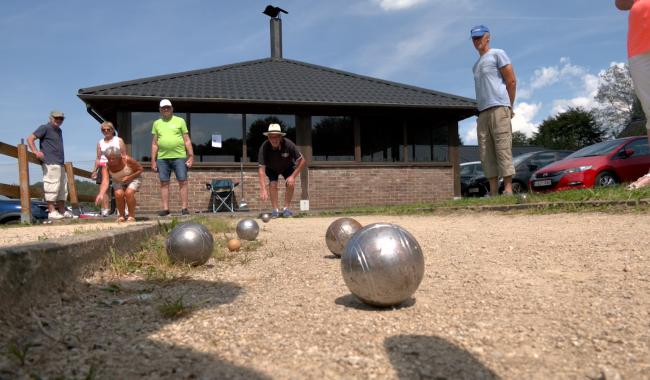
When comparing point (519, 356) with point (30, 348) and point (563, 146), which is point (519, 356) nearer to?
point (30, 348)

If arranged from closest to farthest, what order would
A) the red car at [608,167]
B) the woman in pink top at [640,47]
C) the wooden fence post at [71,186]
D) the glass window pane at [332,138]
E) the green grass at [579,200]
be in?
the woman in pink top at [640,47] → the green grass at [579,200] → the red car at [608,167] → the wooden fence post at [71,186] → the glass window pane at [332,138]

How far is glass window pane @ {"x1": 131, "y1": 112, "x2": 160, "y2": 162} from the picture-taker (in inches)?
538

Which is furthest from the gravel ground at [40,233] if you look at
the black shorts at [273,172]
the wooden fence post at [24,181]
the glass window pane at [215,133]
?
the glass window pane at [215,133]

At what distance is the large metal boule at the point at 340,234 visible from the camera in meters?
4.08

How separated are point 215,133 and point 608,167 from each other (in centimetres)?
996

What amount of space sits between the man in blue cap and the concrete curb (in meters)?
5.79

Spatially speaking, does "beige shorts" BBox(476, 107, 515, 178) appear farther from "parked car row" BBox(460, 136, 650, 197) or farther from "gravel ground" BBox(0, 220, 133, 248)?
"gravel ground" BBox(0, 220, 133, 248)

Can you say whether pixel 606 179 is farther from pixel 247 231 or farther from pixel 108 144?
pixel 108 144

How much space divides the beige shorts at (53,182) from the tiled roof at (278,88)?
4185 mm

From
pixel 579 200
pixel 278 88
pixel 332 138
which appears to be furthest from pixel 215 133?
pixel 579 200

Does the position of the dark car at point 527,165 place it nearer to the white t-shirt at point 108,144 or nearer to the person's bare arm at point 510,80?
the person's bare arm at point 510,80

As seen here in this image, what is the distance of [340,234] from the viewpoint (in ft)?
13.5

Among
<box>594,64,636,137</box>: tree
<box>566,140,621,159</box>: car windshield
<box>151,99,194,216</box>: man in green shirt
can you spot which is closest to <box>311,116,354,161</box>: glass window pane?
<box>566,140,621,159</box>: car windshield

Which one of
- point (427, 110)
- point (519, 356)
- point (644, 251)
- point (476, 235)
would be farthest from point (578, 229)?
point (427, 110)
